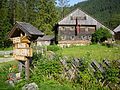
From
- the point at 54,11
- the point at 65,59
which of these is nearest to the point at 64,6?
the point at 54,11

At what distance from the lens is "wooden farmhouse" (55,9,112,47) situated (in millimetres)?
63750

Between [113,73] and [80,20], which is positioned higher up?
[80,20]

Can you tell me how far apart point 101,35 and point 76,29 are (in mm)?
6873

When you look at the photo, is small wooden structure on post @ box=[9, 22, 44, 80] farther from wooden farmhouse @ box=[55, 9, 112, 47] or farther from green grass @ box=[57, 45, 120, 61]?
wooden farmhouse @ box=[55, 9, 112, 47]

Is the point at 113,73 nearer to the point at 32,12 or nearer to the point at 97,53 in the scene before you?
the point at 97,53

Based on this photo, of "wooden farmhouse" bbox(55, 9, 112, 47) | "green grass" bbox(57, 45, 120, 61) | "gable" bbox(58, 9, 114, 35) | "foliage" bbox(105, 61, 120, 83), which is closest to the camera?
"foliage" bbox(105, 61, 120, 83)

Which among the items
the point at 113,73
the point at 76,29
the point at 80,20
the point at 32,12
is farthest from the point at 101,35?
the point at 113,73

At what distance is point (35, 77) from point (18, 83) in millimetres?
827

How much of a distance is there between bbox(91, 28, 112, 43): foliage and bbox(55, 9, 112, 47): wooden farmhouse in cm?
251

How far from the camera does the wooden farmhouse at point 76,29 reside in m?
63.8

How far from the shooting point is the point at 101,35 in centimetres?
5972

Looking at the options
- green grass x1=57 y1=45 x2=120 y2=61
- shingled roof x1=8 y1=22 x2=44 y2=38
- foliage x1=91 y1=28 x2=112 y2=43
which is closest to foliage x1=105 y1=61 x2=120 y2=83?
green grass x1=57 y1=45 x2=120 y2=61

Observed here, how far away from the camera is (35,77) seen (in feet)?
48.7

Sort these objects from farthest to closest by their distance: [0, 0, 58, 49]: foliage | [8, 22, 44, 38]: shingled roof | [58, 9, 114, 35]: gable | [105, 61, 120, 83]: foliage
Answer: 1. [0, 0, 58, 49]: foliage
2. [58, 9, 114, 35]: gable
3. [8, 22, 44, 38]: shingled roof
4. [105, 61, 120, 83]: foliage
